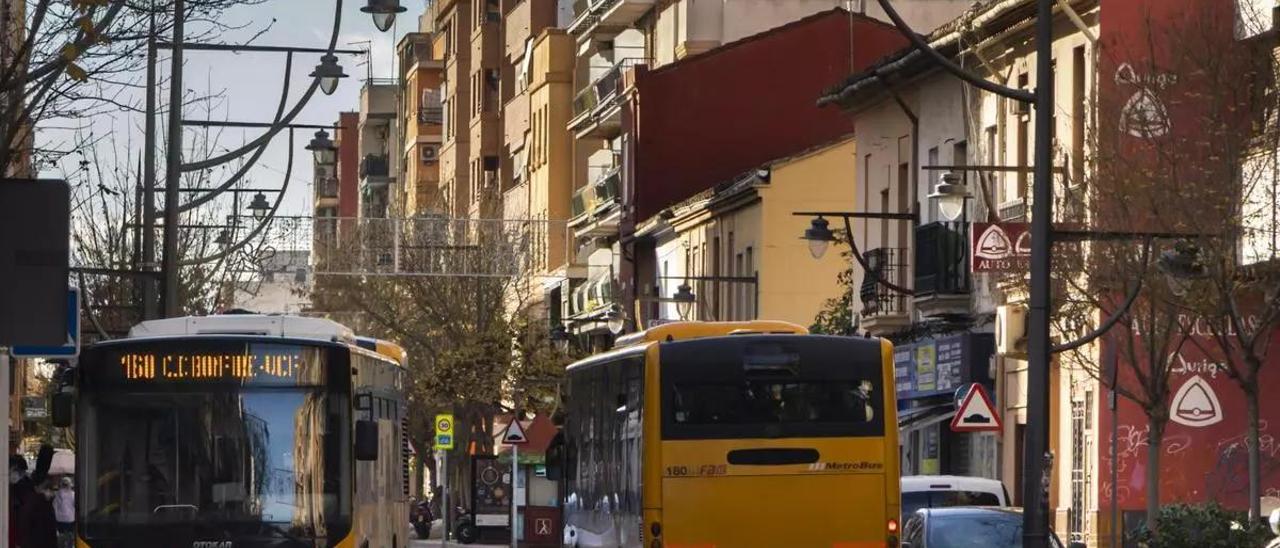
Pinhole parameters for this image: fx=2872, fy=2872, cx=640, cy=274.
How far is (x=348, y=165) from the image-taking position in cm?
18525

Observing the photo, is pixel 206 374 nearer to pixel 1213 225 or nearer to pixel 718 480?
pixel 718 480

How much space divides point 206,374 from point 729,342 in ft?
15.1

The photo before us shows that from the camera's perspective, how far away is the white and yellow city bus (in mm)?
23094

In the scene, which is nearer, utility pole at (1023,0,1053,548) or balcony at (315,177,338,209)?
utility pole at (1023,0,1053,548)

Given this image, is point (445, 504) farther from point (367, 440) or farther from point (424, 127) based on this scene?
point (424, 127)

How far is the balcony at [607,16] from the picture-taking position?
7669cm

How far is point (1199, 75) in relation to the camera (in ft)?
98.0

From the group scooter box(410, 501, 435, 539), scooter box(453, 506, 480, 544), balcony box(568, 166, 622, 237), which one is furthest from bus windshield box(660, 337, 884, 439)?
scooter box(410, 501, 435, 539)

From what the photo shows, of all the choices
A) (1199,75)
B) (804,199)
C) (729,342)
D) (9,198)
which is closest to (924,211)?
(804,199)

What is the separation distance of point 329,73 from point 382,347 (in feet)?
11.0

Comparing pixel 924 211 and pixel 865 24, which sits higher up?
pixel 865 24

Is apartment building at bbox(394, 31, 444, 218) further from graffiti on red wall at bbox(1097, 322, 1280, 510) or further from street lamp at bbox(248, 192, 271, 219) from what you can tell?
graffiti on red wall at bbox(1097, 322, 1280, 510)

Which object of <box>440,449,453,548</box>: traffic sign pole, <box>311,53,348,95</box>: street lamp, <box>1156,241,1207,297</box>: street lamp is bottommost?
<box>440,449,453,548</box>: traffic sign pole

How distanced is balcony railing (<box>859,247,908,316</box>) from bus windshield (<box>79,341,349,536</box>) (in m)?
25.9
